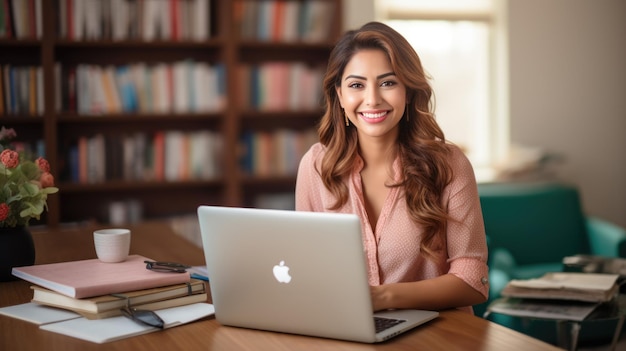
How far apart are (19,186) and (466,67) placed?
3559 mm

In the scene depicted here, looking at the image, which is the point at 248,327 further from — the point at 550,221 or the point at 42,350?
the point at 550,221

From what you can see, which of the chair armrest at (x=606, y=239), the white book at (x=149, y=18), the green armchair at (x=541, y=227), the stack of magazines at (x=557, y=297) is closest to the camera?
the stack of magazines at (x=557, y=297)

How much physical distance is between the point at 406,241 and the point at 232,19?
8.51 ft

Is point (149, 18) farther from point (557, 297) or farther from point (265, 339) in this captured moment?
point (265, 339)

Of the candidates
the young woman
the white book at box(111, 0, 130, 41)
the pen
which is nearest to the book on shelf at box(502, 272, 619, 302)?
the young woman

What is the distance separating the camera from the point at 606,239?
3.94 meters

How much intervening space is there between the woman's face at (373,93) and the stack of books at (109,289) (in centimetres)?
58

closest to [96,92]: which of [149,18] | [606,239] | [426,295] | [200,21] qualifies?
[149,18]

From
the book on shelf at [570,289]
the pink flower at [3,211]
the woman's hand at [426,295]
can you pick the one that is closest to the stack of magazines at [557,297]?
the book on shelf at [570,289]

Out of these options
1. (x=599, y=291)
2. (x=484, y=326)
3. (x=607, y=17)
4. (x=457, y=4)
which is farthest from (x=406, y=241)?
(x=607, y=17)

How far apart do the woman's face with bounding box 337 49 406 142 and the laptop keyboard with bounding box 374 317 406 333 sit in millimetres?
590

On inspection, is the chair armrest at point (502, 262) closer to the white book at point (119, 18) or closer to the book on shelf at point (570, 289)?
the book on shelf at point (570, 289)

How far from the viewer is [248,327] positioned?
146 centimetres

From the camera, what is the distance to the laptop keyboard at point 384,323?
1407mm
